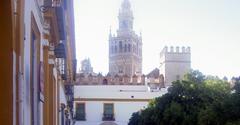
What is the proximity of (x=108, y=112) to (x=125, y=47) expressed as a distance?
2324 inches

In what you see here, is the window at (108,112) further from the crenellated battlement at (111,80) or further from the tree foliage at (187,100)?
the tree foliage at (187,100)

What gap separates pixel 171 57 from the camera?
98.1 meters

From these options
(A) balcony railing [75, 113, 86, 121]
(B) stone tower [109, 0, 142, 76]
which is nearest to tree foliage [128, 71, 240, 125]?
(A) balcony railing [75, 113, 86, 121]

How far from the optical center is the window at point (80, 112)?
6688 cm

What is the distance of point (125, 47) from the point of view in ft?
412

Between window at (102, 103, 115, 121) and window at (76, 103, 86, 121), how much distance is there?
2046 mm

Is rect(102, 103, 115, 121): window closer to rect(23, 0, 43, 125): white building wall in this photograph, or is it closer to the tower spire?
the tower spire

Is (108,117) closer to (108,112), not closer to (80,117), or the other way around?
(108,112)

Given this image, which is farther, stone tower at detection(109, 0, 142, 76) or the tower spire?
stone tower at detection(109, 0, 142, 76)

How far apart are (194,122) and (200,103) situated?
2.55m

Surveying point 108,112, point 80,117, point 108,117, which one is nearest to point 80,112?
point 80,117

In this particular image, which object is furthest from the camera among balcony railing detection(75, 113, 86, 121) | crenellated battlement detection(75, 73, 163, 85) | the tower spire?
the tower spire

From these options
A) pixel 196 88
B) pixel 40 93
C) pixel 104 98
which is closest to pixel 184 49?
pixel 104 98

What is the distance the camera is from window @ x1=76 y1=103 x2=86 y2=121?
2633 inches
